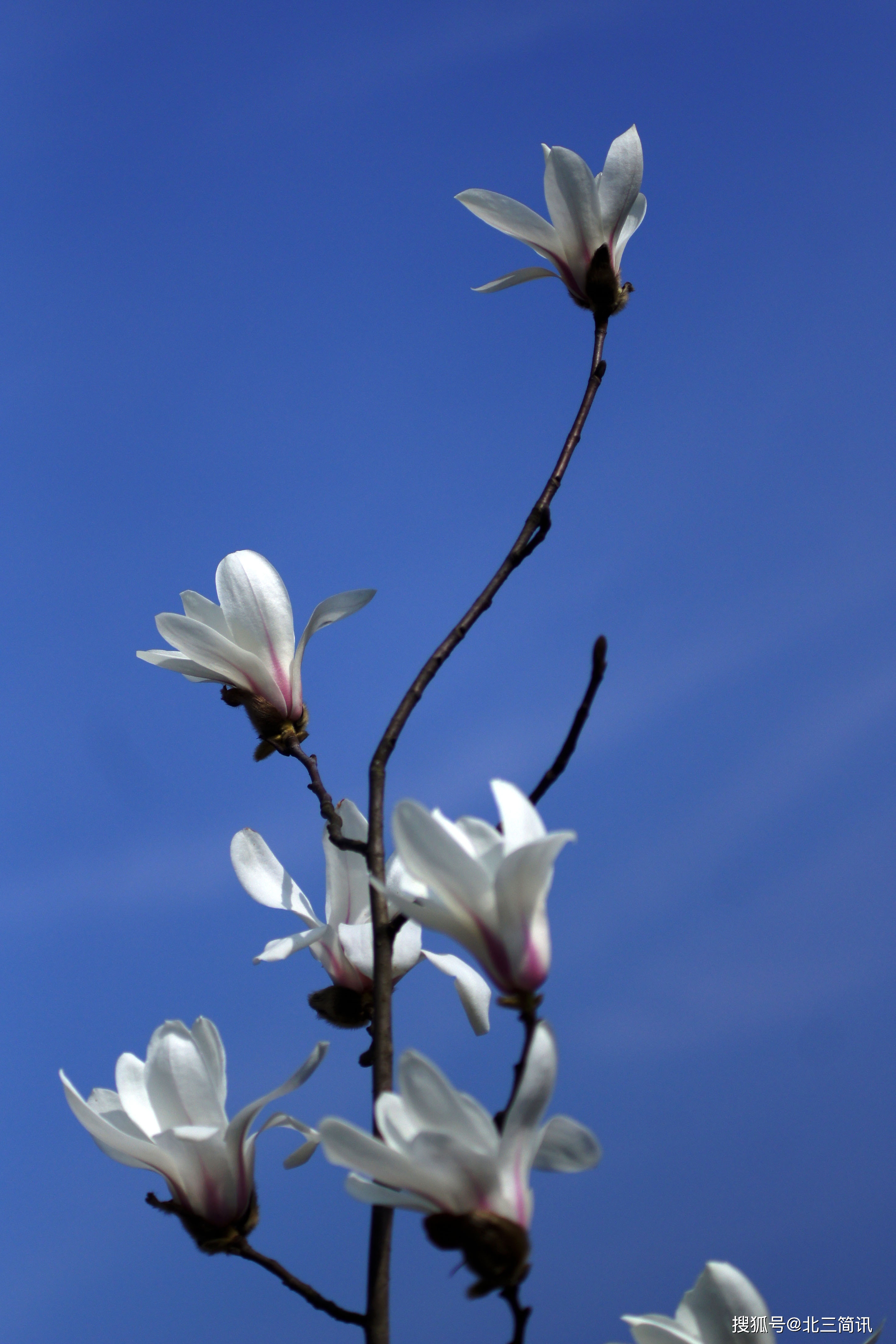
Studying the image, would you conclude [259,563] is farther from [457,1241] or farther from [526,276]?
[457,1241]

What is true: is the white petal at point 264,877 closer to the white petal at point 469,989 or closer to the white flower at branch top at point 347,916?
the white flower at branch top at point 347,916

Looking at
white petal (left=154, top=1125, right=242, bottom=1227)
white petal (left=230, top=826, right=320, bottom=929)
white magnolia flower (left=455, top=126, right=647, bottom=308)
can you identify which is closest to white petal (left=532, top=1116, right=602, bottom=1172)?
white petal (left=154, top=1125, right=242, bottom=1227)

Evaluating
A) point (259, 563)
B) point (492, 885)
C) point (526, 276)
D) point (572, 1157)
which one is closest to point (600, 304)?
point (526, 276)

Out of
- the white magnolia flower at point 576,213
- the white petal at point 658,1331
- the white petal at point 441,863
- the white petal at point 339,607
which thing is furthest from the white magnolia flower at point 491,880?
the white magnolia flower at point 576,213

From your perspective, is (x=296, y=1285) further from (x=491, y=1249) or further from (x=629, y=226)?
(x=629, y=226)

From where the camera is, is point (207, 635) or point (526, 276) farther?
point (526, 276)

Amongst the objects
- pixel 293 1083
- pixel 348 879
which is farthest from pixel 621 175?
pixel 293 1083
